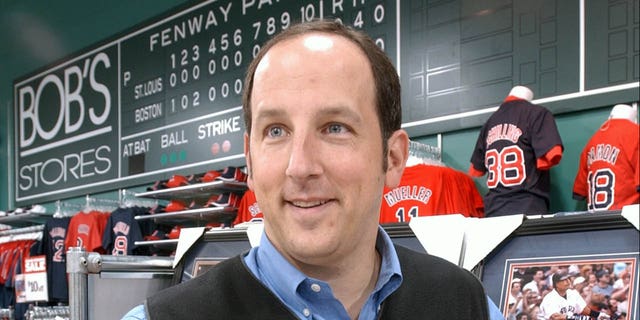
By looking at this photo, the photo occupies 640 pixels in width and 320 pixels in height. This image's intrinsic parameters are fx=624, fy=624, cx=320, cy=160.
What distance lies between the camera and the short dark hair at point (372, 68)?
974mm

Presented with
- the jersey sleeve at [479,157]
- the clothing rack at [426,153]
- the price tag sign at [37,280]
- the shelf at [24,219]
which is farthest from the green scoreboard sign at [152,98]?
the price tag sign at [37,280]

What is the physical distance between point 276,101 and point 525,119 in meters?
2.71

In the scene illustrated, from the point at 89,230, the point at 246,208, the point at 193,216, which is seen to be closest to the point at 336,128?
the point at 246,208

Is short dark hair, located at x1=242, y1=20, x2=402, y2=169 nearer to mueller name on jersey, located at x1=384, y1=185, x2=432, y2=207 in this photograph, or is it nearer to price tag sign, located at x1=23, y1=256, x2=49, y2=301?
price tag sign, located at x1=23, y1=256, x2=49, y2=301

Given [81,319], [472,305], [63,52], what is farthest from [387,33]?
[63,52]

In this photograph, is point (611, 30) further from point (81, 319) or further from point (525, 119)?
point (81, 319)

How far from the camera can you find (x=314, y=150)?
35.1 inches

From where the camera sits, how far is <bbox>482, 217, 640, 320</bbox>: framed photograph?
1.25 meters

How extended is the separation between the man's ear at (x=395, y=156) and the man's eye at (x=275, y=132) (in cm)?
19

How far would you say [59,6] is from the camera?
7.77 meters

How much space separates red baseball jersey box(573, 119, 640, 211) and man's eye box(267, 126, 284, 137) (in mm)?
2510

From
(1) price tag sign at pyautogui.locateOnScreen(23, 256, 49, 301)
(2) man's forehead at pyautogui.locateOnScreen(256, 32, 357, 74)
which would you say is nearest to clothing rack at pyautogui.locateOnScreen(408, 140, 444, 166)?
(1) price tag sign at pyautogui.locateOnScreen(23, 256, 49, 301)

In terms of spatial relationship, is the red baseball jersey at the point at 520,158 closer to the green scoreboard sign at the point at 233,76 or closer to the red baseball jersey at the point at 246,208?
the green scoreboard sign at the point at 233,76

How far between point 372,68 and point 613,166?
247 centimetres
